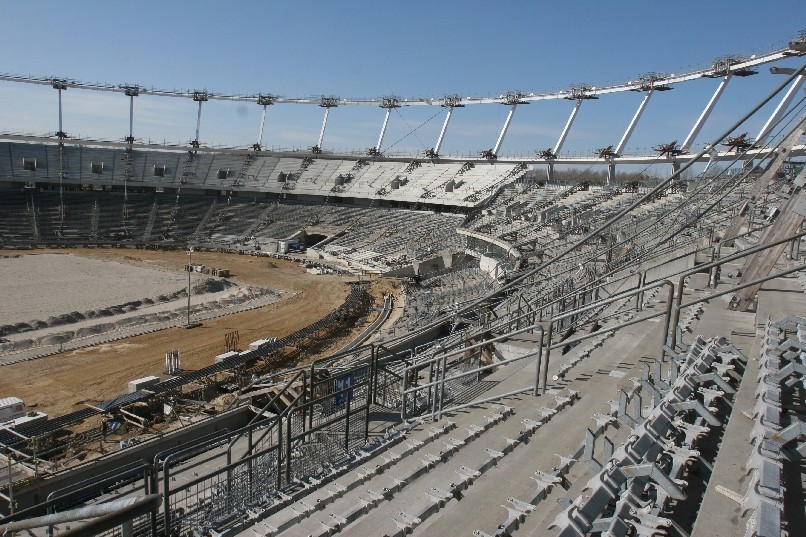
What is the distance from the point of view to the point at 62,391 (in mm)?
15242

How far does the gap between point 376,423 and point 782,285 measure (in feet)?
26.7

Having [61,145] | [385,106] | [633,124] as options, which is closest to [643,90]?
[633,124]

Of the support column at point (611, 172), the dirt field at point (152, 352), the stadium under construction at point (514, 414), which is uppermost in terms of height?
the support column at point (611, 172)

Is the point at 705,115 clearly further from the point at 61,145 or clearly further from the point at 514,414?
the point at 61,145

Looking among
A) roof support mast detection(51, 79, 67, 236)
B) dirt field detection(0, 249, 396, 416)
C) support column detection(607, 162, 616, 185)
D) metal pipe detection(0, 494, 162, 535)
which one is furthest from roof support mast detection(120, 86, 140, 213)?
metal pipe detection(0, 494, 162, 535)

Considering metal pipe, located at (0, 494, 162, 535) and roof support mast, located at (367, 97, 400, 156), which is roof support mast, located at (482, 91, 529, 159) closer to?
roof support mast, located at (367, 97, 400, 156)

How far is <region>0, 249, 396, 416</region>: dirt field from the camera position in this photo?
15.2m

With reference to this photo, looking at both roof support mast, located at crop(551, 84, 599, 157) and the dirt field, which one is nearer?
the dirt field

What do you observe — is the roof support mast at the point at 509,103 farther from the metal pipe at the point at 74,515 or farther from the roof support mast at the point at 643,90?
the metal pipe at the point at 74,515

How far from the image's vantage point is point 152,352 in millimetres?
18719

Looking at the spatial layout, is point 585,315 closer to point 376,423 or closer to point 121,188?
point 376,423

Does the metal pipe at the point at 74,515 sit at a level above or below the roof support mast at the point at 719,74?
below

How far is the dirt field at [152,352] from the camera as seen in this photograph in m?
15.2

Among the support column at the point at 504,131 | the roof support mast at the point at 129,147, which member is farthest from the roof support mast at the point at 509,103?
the roof support mast at the point at 129,147
